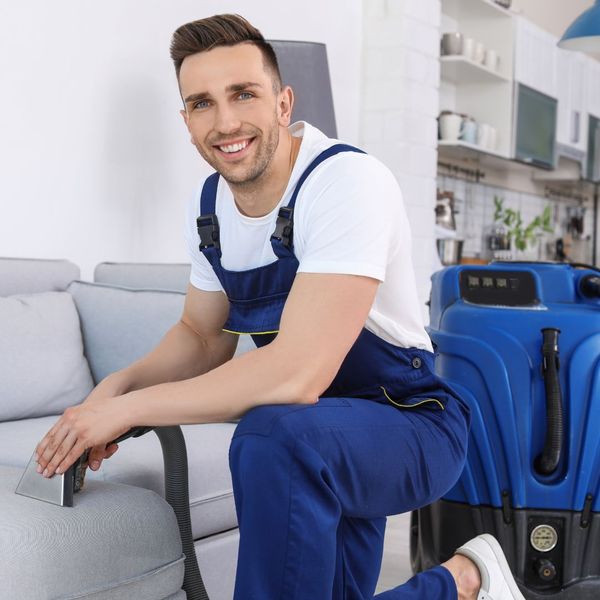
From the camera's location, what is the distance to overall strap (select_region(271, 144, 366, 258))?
5.40ft

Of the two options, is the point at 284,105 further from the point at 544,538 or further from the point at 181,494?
the point at 544,538

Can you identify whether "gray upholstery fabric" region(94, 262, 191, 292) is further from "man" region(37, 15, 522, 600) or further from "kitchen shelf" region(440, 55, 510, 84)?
"kitchen shelf" region(440, 55, 510, 84)

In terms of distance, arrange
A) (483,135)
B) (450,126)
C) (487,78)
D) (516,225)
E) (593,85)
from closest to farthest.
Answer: (450,126) < (483,135) < (487,78) < (516,225) < (593,85)

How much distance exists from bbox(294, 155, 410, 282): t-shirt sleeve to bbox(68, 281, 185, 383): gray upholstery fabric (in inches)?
36.9

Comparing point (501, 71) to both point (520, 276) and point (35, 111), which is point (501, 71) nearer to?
point (35, 111)

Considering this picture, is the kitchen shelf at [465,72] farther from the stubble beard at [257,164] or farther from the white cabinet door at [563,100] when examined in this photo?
the stubble beard at [257,164]

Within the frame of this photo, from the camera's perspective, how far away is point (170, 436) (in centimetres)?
171

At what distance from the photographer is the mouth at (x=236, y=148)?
1686 millimetres

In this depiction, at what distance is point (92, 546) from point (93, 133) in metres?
1.95

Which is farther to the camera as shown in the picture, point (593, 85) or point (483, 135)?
point (593, 85)

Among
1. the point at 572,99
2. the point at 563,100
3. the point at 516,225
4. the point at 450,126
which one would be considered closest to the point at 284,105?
the point at 450,126

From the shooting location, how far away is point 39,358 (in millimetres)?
2398

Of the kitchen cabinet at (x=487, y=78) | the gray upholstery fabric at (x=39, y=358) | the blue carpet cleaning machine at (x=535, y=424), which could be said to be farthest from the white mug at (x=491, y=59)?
the gray upholstery fabric at (x=39, y=358)

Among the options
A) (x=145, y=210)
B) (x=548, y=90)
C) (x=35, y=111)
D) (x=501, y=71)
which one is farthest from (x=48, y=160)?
(x=548, y=90)
